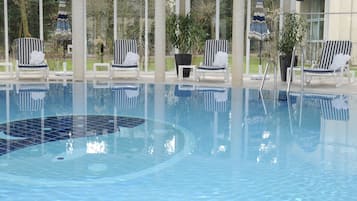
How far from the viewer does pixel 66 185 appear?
13.9 ft

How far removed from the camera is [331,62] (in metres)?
12.0

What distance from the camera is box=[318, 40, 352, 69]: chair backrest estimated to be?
1199 centimetres

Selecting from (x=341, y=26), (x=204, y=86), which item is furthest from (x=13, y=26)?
(x=341, y=26)

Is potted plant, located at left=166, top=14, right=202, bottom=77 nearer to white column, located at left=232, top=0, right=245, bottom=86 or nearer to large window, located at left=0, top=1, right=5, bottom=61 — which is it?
white column, located at left=232, top=0, right=245, bottom=86

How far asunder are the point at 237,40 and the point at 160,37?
219 centimetres

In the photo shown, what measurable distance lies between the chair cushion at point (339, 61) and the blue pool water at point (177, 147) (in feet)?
5.86

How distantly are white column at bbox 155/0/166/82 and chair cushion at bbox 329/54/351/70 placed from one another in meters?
4.53

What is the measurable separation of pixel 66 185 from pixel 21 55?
9851 millimetres

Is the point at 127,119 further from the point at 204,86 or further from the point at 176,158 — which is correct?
the point at 204,86

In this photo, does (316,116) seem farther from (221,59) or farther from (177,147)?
(221,59)

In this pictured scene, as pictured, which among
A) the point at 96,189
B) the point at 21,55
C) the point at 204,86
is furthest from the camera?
the point at 21,55

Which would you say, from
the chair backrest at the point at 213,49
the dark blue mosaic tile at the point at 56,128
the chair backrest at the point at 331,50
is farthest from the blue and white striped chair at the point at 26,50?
the chair backrest at the point at 331,50

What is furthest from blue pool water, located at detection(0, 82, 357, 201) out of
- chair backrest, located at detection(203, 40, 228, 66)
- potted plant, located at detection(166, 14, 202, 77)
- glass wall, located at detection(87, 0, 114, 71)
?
glass wall, located at detection(87, 0, 114, 71)

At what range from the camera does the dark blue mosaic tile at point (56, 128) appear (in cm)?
593
